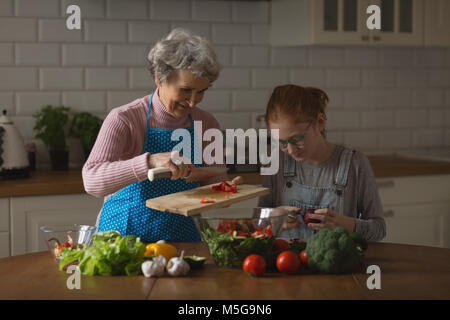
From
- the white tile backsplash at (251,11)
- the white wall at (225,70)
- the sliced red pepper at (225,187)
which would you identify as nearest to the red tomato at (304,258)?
the sliced red pepper at (225,187)

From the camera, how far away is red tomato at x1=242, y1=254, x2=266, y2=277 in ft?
6.04

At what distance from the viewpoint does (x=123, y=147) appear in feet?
8.31

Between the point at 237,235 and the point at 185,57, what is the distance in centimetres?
77

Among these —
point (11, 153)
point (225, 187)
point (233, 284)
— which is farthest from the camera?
point (11, 153)

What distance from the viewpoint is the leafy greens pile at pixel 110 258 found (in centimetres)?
187

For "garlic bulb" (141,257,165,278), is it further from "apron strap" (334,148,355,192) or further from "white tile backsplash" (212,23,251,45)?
"white tile backsplash" (212,23,251,45)

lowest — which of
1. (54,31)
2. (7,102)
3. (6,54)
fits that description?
(7,102)

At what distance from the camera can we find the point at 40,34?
3.68 meters

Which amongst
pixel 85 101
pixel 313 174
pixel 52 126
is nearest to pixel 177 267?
pixel 313 174

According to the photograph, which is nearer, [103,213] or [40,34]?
[103,213]

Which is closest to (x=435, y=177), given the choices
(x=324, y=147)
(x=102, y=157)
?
(x=324, y=147)

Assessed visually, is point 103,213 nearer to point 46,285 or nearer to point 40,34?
point 46,285

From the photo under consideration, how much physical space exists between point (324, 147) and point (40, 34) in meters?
1.91

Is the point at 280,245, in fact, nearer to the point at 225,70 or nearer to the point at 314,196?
the point at 314,196
